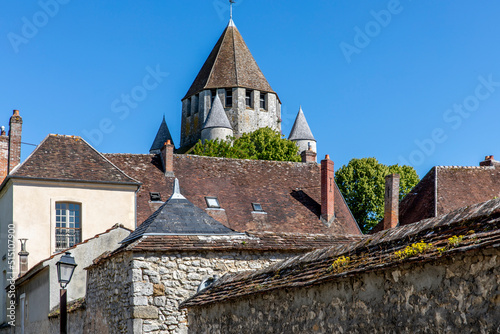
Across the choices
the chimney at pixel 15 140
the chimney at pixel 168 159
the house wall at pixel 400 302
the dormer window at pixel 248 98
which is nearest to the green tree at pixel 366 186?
the chimney at pixel 168 159

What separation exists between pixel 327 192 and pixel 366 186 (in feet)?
53.9

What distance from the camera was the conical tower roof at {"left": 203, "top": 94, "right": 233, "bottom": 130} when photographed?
61656mm

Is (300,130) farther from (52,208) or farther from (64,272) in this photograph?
(64,272)

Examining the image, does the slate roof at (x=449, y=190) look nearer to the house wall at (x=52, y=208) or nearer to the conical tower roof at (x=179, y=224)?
the house wall at (x=52, y=208)

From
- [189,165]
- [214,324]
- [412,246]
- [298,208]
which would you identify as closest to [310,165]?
[298,208]

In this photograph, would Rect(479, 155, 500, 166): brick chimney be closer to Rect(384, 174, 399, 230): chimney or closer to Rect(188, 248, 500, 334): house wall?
Rect(384, 174, 399, 230): chimney

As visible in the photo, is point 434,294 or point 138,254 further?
point 138,254

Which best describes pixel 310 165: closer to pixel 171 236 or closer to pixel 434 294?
pixel 171 236

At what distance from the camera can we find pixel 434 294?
468 centimetres

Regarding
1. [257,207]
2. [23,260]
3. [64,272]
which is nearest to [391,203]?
[257,207]

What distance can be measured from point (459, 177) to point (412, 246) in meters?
24.7

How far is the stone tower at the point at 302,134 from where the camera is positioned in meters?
63.3

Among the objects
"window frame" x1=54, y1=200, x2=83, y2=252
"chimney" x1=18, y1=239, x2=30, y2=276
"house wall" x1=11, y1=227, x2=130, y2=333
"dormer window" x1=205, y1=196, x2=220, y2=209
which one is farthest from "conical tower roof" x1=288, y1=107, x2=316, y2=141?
"house wall" x1=11, y1=227, x2=130, y2=333

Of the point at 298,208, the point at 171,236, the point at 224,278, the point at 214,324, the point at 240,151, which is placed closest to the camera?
the point at 214,324
